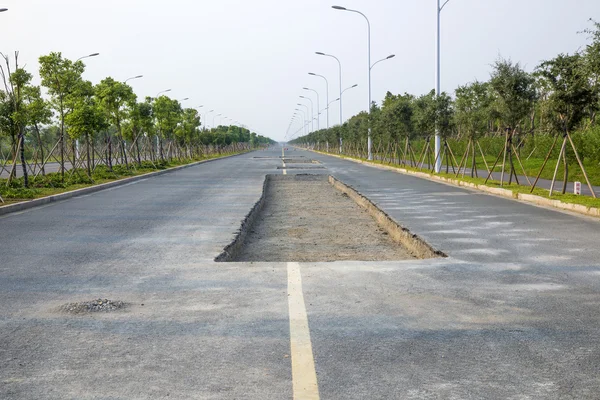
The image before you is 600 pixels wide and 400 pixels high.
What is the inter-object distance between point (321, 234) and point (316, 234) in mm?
106

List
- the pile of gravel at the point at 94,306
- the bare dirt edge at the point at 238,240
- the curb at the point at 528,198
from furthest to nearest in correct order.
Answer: the curb at the point at 528,198 → the bare dirt edge at the point at 238,240 → the pile of gravel at the point at 94,306

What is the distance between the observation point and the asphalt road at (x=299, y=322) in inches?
162

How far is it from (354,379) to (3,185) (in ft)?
64.3

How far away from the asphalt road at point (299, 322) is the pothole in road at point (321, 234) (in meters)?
0.63

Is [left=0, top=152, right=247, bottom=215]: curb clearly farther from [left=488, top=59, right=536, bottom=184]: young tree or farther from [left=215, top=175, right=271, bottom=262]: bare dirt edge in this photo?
[left=488, top=59, right=536, bottom=184]: young tree

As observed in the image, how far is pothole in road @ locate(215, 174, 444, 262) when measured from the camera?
10500 millimetres

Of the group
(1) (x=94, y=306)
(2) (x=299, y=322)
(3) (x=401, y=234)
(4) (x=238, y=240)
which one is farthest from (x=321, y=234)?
(2) (x=299, y=322)

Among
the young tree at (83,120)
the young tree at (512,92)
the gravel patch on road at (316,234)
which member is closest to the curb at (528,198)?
the young tree at (512,92)

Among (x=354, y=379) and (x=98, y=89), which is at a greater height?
(x=98, y=89)

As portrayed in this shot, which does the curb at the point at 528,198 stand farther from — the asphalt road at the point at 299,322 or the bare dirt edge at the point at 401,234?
the bare dirt edge at the point at 401,234

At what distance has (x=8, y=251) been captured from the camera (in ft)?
31.7

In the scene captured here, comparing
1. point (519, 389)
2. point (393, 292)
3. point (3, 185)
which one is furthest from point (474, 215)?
point (3, 185)

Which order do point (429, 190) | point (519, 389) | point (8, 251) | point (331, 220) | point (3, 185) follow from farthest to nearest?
1. point (429, 190)
2. point (3, 185)
3. point (331, 220)
4. point (8, 251)
5. point (519, 389)

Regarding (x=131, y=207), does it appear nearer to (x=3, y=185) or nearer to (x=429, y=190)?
(x=3, y=185)
